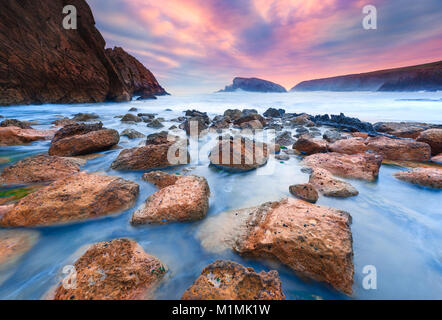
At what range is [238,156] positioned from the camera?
142 inches

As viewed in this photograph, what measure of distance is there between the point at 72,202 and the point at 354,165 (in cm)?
432

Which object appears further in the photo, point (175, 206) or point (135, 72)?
point (135, 72)

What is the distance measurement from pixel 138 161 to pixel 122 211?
144 cm

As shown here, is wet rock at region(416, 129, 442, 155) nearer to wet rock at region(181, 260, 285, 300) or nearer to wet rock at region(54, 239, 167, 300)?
wet rock at region(181, 260, 285, 300)

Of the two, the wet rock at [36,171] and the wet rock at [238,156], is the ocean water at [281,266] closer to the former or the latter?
the wet rock at [238,156]

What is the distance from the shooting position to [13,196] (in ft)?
8.09

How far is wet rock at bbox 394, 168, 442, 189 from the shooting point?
2.78 meters

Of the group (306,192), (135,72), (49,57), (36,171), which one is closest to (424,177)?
(306,192)

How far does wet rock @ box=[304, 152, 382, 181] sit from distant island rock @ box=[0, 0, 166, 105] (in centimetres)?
2072

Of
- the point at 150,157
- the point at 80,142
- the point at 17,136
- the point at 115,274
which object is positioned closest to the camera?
the point at 115,274

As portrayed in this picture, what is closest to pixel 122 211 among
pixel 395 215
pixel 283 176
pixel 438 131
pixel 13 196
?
pixel 13 196

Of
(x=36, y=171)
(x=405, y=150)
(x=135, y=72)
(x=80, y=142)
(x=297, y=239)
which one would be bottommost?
(x=297, y=239)

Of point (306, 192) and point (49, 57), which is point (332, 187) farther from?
point (49, 57)
